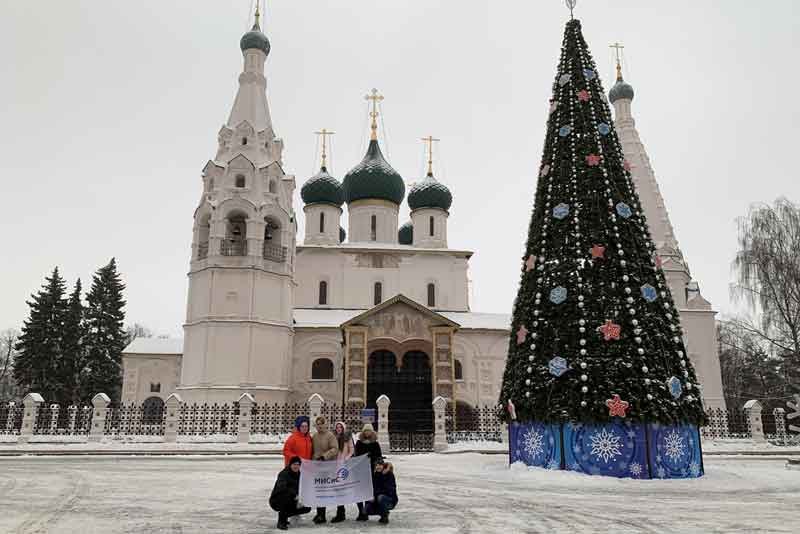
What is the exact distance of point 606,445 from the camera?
10.2m

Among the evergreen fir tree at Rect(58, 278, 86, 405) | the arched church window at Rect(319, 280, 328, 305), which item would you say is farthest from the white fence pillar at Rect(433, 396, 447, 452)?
the evergreen fir tree at Rect(58, 278, 86, 405)

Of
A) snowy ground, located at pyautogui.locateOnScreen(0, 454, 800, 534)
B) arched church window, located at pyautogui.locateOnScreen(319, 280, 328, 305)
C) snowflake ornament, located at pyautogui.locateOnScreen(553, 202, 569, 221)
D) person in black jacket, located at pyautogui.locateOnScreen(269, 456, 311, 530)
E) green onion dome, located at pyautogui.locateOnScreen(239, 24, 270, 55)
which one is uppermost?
green onion dome, located at pyautogui.locateOnScreen(239, 24, 270, 55)

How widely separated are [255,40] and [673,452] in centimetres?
2620

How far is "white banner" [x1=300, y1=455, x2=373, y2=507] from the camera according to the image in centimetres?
634

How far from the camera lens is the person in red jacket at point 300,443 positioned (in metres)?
6.54

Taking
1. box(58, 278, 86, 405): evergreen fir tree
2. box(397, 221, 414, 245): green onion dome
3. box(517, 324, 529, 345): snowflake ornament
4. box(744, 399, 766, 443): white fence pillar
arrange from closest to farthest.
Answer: box(517, 324, 529, 345): snowflake ornament, box(744, 399, 766, 443): white fence pillar, box(58, 278, 86, 405): evergreen fir tree, box(397, 221, 414, 245): green onion dome

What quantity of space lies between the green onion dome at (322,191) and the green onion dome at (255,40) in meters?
7.99

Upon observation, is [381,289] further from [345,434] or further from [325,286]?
[345,434]

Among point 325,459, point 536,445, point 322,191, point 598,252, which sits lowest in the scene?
point 536,445

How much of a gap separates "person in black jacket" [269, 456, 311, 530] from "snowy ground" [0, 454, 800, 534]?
154mm

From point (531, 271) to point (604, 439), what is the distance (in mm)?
3409

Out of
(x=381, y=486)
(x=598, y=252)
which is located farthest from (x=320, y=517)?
(x=598, y=252)

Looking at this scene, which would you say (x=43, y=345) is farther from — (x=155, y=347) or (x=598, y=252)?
(x=598, y=252)

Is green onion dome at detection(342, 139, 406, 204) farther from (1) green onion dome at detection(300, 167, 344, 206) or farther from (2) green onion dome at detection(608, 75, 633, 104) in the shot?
(2) green onion dome at detection(608, 75, 633, 104)
